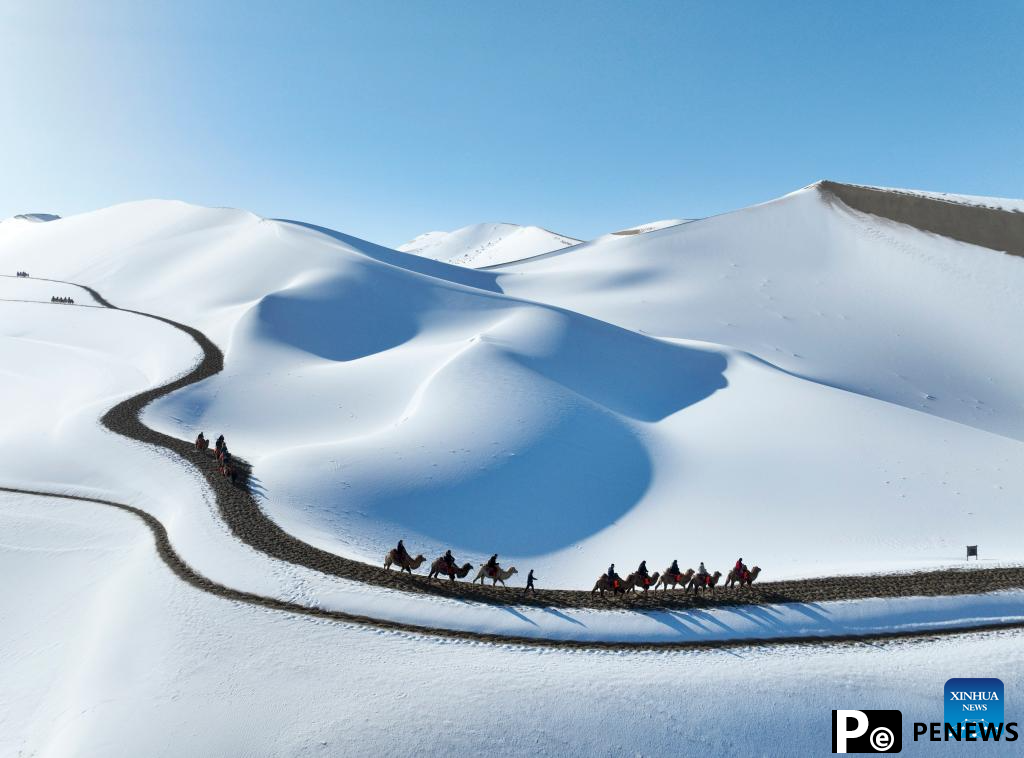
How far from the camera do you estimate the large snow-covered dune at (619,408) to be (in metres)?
21.8

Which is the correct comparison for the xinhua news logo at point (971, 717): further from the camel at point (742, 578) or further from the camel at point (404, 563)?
the camel at point (404, 563)

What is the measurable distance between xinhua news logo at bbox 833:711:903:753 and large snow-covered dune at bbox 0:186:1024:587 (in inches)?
278

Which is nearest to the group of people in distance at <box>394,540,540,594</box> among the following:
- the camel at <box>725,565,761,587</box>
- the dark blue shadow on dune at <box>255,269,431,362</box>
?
the camel at <box>725,565,761,587</box>

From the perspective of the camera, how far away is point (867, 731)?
11.2 m

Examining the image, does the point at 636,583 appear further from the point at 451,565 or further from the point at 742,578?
the point at 451,565

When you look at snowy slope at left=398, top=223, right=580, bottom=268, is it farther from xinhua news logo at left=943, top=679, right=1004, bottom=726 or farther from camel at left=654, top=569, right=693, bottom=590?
xinhua news logo at left=943, top=679, right=1004, bottom=726

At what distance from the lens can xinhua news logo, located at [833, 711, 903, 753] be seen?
36.2 feet

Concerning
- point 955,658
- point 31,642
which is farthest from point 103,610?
point 955,658

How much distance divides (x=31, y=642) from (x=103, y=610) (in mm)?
1698

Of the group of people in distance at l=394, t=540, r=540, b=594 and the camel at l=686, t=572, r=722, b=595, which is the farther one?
the group of people in distance at l=394, t=540, r=540, b=594

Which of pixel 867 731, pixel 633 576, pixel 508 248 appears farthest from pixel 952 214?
pixel 508 248

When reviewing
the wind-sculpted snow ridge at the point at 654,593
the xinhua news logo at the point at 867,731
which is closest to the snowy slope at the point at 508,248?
the wind-sculpted snow ridge at the point at 654,593

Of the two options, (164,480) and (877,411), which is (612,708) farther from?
(877,411)

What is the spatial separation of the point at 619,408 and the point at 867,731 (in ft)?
69.7
